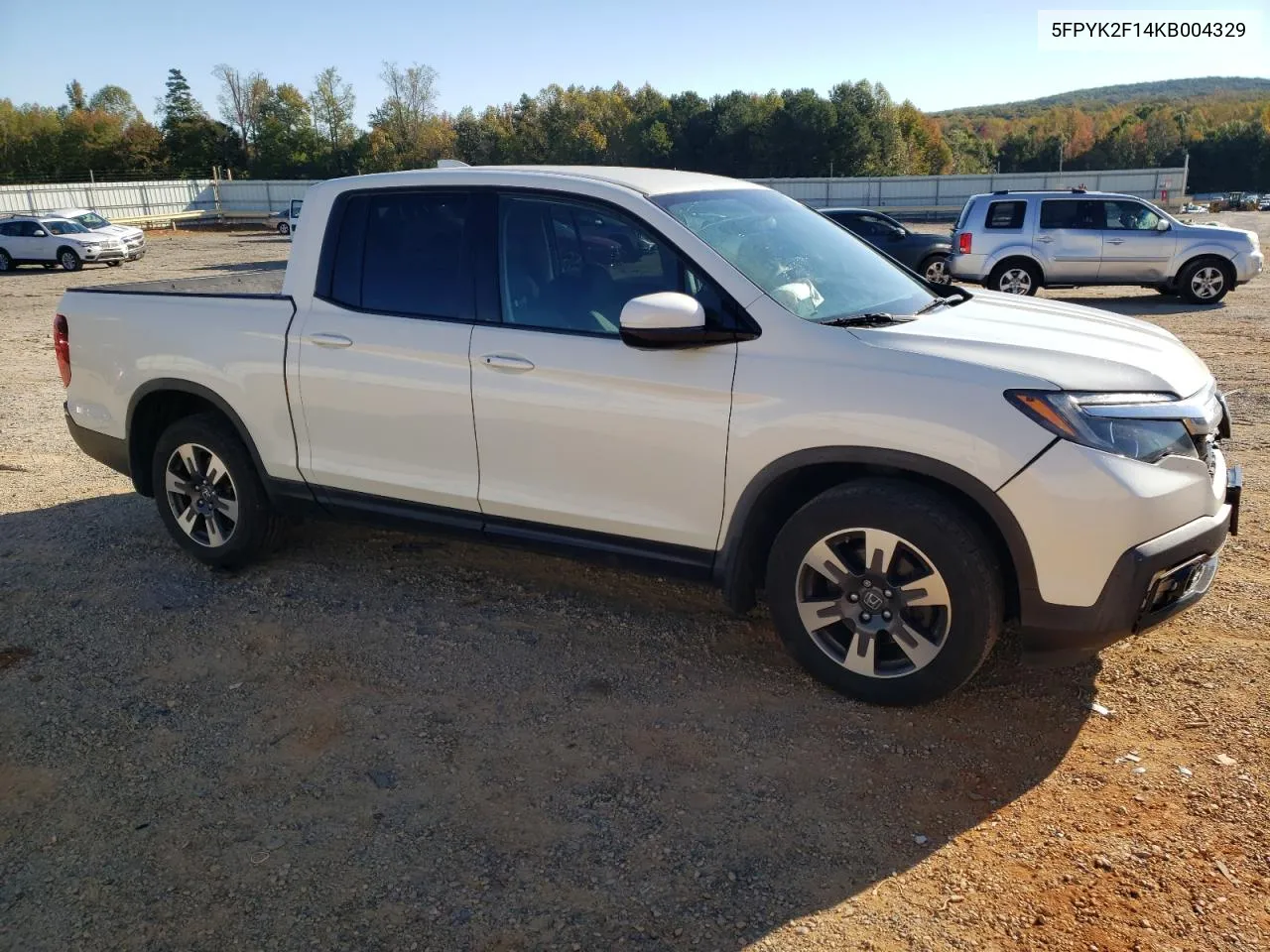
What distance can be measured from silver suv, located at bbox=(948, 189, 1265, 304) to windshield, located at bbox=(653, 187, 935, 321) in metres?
12.1

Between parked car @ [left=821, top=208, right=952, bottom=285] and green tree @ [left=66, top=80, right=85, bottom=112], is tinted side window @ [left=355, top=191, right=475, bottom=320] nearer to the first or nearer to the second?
parked car @ [left=821, top=208, right=952, bottom=285]

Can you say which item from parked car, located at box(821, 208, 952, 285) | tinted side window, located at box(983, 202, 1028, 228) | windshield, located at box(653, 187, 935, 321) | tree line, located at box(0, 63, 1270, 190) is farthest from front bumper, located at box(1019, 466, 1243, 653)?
tree line, located at box(0, 63, 1270, 190)

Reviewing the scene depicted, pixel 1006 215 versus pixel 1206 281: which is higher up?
pixel 1006 215

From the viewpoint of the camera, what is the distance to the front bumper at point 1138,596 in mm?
3104

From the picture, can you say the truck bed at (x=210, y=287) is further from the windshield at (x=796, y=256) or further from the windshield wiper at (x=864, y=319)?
the windshield wiper at (x=864, y=319)

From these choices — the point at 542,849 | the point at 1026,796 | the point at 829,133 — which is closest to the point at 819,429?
the point at 1026,796

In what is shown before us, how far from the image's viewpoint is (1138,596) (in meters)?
3.12

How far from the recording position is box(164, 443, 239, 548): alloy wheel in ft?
16.3

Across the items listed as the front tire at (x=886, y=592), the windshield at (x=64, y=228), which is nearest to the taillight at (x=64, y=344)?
the front tire at (x=886, y=592)

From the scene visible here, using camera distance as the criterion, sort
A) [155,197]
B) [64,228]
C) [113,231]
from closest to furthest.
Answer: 1. [64,228]
2. [113,231]
3. [155,197]

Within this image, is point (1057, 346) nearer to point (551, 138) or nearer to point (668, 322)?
point (668, 322)

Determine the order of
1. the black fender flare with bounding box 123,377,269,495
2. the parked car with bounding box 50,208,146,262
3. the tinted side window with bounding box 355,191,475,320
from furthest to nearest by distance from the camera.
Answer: the parked car with bounding box 50,208,146,262 < the black fender flare with bounding box 123,377,269,495 < the tinted side window with bounding box 355,191,475,320

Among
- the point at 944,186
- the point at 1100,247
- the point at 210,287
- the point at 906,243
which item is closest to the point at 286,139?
the point at 944,186

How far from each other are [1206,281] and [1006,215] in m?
3.16
